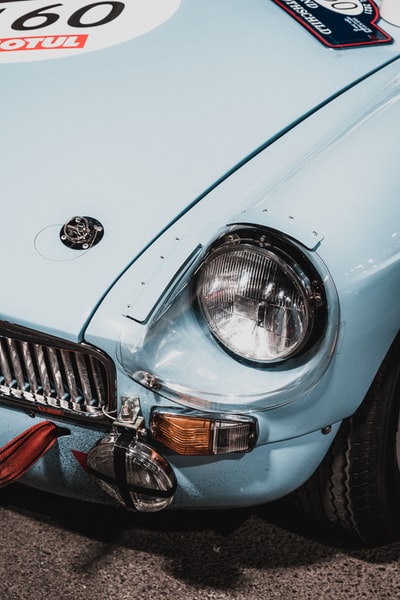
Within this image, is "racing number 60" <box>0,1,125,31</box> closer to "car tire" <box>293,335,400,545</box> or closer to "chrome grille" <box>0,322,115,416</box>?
"chrome grille" <box>0,322,115,416</box>

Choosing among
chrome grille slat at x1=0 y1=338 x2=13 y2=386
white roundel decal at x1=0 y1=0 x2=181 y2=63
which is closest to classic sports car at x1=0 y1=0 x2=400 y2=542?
chrome grille slat at x1=0 y1=338 x2=13 y2=386

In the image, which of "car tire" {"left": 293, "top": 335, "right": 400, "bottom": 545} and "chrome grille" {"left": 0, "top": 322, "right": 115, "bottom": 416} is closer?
"chrome grille" {"left": 0, "top": 322, "right": 115, "bottom": 416}

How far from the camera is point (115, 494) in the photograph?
1648mm

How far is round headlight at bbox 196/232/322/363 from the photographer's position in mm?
1517

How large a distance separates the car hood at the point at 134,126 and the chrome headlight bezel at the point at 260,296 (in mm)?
129

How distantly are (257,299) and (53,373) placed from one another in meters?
0.40

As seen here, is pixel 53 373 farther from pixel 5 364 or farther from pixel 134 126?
pixel 134 126

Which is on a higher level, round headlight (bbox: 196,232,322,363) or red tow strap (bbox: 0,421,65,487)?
round headlight (bbox: 196,232,322,363)

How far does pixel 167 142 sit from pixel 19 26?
27.5 inches

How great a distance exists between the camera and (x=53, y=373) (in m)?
1.64

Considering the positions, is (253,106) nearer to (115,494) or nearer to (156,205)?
(156,205)

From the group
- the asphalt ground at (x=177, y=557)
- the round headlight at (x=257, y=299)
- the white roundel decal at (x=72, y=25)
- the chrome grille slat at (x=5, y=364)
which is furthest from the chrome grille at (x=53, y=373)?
the white roundel decal at (x=72, y=25)

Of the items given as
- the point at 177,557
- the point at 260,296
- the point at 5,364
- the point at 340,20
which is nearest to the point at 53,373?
the point at 5,364

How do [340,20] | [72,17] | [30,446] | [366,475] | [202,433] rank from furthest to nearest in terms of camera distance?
[72,17]
[340,20]
[366,475]
[30,446]
[202,433]
